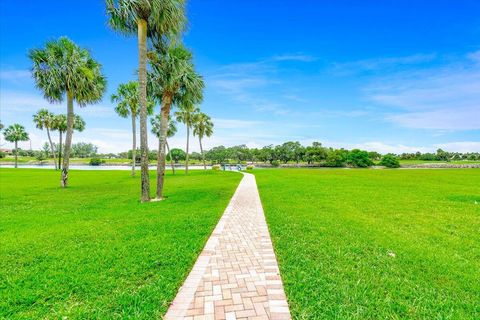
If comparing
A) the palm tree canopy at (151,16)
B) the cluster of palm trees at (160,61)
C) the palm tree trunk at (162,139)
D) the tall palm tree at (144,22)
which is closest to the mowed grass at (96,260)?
the palm tree trunk at (162,139)

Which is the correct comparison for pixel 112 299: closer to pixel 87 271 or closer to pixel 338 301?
pixel 87 271

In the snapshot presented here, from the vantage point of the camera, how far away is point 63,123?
4344cm

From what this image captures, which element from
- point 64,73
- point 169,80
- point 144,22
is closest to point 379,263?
point 169,80

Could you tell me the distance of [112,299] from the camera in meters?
3.19

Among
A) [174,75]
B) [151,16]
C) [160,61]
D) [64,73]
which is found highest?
[151,16]

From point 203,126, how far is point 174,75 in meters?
28.2

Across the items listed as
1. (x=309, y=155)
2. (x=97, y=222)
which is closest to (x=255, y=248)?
(x=97, y=222)

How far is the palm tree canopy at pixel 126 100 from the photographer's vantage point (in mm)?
24797

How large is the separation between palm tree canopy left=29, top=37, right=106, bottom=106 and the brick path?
15889 millimetres

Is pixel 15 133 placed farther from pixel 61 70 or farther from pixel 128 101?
pixel 61 70

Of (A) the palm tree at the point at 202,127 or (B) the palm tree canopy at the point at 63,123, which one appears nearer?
(A) the palm tree at the point at 202,127

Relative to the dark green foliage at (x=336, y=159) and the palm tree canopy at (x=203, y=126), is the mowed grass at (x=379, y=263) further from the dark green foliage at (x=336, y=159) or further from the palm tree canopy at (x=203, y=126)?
the dark green foliage at (x=336, y=159)

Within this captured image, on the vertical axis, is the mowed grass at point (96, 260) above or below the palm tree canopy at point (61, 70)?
below

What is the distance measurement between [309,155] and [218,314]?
90.1 meters
